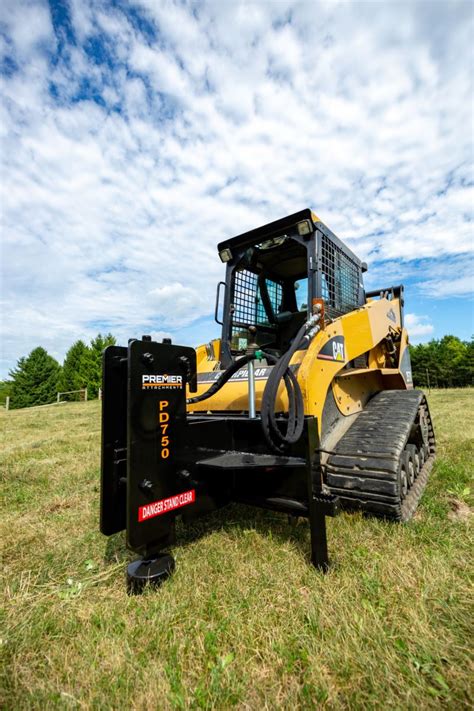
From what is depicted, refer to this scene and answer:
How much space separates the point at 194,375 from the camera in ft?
8.53

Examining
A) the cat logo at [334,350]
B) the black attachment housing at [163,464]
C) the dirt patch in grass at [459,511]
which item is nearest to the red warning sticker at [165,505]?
the black attachment housing at [163,464]

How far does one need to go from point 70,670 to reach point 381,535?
6.74 ft

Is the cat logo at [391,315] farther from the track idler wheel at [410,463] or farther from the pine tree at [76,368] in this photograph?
the pine tree at [76,368]

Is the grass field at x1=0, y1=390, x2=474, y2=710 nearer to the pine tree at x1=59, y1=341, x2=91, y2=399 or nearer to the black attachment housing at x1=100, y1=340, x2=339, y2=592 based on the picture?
the black attachment housing at x1=100, y1=340, x2=339, y2=592

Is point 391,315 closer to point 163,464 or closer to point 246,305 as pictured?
point 246,305

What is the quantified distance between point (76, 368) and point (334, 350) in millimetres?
48933

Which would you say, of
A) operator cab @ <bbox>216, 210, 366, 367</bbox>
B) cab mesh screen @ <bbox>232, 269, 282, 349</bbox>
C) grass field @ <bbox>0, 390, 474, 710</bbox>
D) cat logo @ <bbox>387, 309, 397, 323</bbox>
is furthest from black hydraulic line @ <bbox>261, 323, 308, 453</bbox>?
cat logo @ <bbox>387, 309, 397, 323</bbox>

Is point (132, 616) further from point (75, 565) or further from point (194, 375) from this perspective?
point (194, 375)

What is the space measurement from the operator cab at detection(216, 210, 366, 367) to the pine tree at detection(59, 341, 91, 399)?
144 feet

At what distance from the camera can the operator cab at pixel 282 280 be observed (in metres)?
3.55

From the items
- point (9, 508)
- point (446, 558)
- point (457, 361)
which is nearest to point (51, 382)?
point (9, 508)

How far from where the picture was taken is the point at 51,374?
47.5m

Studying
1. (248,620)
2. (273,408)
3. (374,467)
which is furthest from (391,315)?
(248,620)

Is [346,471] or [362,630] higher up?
[346,471]
